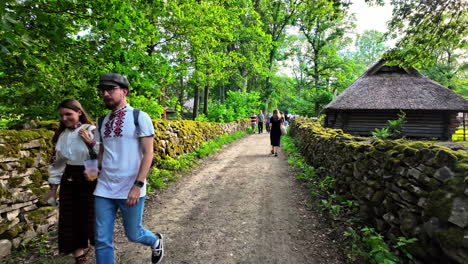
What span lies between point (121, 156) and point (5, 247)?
7.27ft

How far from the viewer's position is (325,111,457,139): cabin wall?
44.8 feet

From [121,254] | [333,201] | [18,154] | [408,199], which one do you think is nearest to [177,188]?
[121,254]

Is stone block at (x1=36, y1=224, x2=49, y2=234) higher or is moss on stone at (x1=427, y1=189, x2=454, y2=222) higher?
moss on stone at (x1=427, y1=189, x2=454, y2=222)

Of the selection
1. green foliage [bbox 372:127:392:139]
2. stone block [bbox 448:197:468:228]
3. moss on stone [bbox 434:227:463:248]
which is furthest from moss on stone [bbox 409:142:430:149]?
green foliage [bbox 372:127:392:139]

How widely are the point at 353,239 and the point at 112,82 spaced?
3810 mm

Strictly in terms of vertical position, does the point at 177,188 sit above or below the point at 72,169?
below

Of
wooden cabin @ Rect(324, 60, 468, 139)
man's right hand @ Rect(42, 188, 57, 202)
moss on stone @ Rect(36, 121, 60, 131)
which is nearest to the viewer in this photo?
man's right hand @ Rect(42, 188, 57, 202)

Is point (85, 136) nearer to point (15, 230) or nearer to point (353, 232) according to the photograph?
point (15, 230)

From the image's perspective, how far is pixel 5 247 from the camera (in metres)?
2.80

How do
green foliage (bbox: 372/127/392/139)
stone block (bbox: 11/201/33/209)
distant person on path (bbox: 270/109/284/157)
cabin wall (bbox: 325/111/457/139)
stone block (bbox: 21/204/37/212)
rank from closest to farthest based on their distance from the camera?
stone block (bbox: 11/201/33/209) < stone block (bbox: 21/204/37/212) < green foliage (bbox: 372/127/392/139) < distant person on path (bbox: 270/109/284/157) < cabin wall (bbox: 325/111/457/139)

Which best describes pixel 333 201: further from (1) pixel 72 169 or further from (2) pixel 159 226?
(1) pixel 72 169

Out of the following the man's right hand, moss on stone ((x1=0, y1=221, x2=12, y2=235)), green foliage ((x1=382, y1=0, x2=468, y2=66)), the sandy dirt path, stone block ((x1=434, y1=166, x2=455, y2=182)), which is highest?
green foliage ((x1=382, y1=0, x2=468, y2=66))

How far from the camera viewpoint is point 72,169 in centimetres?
253

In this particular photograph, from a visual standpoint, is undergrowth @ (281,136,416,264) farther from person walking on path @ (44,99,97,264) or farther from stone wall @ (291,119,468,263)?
person walking on path @ (44,99,97,264)
